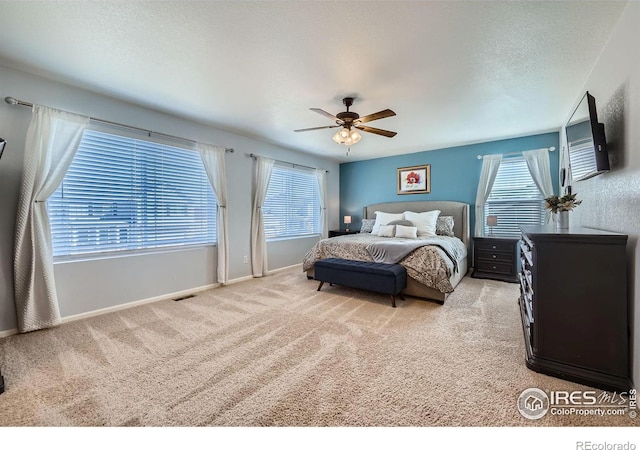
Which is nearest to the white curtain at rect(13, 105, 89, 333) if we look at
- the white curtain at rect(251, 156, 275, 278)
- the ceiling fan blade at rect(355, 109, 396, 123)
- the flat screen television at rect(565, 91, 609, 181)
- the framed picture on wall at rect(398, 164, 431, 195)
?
the white curtain at rect(251, 156, 275, 278)

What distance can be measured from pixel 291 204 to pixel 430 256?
3.11m

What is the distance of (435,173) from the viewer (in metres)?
5.36

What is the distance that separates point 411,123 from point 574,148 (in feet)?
6.18

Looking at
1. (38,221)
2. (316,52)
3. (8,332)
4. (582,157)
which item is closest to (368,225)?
(582,157)

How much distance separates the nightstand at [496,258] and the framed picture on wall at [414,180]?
60.9 inches

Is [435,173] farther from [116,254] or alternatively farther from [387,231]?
[116,254]

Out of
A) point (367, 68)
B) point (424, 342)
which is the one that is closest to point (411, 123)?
point (367, 68)

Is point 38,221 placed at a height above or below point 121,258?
above

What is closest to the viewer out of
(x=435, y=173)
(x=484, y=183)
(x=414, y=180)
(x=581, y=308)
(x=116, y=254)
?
(x=581, y=308)

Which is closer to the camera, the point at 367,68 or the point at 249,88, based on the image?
the point at 367,68

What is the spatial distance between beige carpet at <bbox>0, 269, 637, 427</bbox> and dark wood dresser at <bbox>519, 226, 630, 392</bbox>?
0.51 feet

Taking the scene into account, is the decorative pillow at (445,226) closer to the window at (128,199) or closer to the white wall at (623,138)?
the white wall at (623,138)
